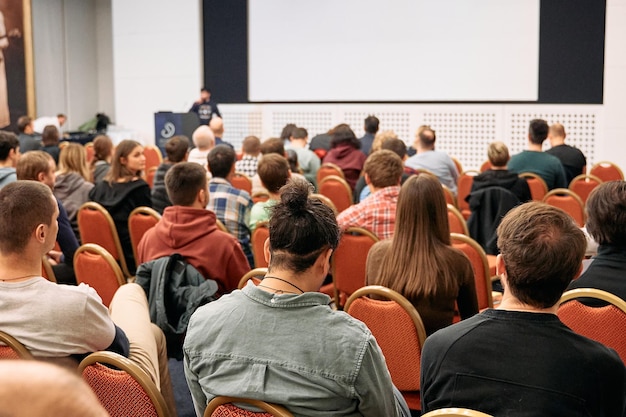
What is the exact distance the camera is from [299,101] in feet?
44.7

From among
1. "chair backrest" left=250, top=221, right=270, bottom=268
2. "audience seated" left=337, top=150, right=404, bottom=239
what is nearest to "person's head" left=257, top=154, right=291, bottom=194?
"chair backrest" left=250, top=221, right=270, bottom=268

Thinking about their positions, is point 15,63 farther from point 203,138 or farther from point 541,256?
point 541,256

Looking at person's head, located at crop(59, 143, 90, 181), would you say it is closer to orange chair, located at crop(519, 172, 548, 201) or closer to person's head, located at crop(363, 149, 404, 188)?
person's head, located at crop(363, 149, 404, 188)

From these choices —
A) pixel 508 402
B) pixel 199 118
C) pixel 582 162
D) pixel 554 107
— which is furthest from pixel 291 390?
pixel 199 118

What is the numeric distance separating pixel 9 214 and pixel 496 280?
9.86ft

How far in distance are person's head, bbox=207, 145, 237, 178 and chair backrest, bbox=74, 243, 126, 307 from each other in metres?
1.57

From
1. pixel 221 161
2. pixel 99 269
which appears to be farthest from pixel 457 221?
pixel 99 269

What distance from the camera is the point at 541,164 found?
7469mm

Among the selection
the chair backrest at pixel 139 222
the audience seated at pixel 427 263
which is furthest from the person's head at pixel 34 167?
the audience seated at pixel 427 263

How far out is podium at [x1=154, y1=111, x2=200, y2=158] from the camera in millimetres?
12711

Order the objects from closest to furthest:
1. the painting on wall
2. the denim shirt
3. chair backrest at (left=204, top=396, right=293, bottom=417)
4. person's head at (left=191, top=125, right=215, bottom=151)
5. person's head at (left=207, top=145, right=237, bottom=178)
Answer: chair backrest at (left=204, top=396, right=293, bottom=417), the denim shirt, person's head at (left=207, top=145, right=237, bottom=178), person's head at (left=191, top=125, right=215, bottom=151), the painting on wall

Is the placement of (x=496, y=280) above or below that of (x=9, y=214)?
below

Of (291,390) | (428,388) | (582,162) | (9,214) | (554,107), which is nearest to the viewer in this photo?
(291,390)

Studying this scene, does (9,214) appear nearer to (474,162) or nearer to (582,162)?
(582,162)
